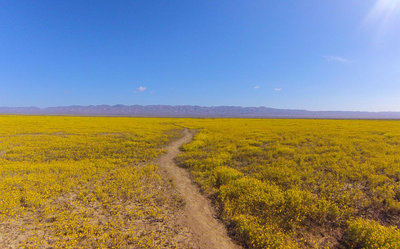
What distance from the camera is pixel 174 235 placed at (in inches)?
250

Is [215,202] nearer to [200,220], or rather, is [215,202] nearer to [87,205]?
[200,220]

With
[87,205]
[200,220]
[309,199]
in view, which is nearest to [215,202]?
[200,220]

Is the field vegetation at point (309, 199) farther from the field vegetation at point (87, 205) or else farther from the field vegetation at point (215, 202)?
the field vegetation at point (87, 205)

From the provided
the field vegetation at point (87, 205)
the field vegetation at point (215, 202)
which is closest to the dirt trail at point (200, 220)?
the field vegetation at point (215, 202)

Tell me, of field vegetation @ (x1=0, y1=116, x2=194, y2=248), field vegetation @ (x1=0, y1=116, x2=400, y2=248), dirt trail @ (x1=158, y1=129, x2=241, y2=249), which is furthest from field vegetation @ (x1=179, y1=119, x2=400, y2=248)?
field vegetation @ (x1=0, y1=116, x2=194, y2=248)

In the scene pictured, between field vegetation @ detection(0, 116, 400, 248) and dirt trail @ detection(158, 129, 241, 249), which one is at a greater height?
field vegetation @ detection(0, 116, 400, 248)

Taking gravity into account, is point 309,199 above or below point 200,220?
above

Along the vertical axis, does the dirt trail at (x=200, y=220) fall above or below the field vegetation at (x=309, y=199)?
below

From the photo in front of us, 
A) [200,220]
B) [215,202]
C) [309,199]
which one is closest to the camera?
[200,220]

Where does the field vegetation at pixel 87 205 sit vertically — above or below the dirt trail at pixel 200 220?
above

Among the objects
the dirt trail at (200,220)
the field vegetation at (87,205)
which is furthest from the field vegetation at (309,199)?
the field vegetation at (87,205)

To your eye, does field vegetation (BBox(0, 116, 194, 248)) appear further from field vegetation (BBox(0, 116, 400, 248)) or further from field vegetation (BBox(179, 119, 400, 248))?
field vegetation (BBox(179, 119, 400, 248))

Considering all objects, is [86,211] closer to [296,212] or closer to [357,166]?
[296,212]

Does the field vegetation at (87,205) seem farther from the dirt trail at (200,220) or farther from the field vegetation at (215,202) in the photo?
the dirt trail at (200,220)
